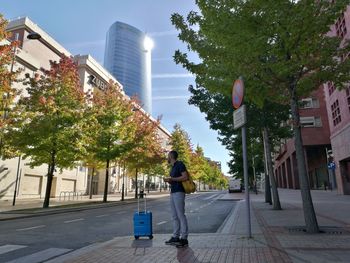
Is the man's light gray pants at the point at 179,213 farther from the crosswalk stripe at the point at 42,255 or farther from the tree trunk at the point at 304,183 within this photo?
the tree trunk at the point at 304,183

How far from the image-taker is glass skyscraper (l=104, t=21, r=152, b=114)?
142 metres

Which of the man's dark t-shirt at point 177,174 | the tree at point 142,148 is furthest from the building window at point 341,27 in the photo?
the man's dark t-shirt at point 177,174

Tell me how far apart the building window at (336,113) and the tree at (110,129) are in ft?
63.7

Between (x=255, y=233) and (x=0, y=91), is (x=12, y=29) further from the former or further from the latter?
(x=255, y=233)

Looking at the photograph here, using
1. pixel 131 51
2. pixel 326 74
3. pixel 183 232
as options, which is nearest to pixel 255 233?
pixel 183 232

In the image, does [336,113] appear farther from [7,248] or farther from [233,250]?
[7,248]

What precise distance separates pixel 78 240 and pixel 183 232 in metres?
3.39

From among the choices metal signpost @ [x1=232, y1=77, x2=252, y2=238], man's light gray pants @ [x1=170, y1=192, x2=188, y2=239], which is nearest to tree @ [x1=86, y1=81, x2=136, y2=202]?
metal signpost @ [x1=232, y1=77, x2=252, y2=238]

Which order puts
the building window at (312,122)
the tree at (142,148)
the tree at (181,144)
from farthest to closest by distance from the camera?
1. the tree at (181,144)
2. the building window at (312,122)
3. the tree at (142,148)

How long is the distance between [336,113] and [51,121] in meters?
25.6

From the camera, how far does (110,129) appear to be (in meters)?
29.3

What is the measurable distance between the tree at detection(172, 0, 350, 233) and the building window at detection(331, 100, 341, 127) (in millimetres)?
23233

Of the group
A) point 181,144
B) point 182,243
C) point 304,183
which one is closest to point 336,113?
point 304,183

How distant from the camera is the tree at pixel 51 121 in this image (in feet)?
68.8
